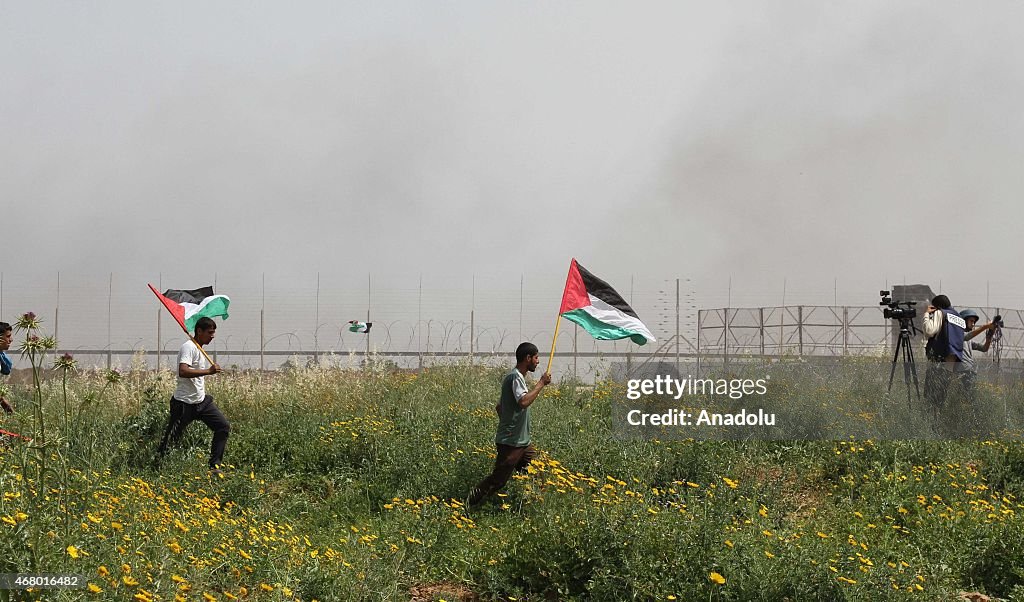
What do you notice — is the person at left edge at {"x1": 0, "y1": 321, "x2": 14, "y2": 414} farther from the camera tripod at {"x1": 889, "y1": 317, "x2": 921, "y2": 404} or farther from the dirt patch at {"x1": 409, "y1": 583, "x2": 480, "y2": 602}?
the camera tripod at {"x1": 889, "y1": 317, "x2": 921, "y2": 404}

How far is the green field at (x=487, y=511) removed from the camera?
17.0 ft

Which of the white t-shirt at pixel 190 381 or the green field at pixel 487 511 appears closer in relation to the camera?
the green field at pixel 487 511

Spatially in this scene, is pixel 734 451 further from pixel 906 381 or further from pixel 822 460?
pixel 906 381

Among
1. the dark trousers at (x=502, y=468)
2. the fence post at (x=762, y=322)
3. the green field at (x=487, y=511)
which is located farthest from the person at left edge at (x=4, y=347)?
the fence post at (x=762, y=322)

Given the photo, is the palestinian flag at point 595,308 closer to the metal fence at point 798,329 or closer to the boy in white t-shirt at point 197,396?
the boy in white t-shirt at point 197,396

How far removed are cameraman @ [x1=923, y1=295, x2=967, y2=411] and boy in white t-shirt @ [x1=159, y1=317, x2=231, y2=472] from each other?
334 inches

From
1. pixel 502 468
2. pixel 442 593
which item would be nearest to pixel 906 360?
pixel 502 468

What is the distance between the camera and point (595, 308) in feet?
31.0

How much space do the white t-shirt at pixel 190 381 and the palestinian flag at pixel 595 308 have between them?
12.9 feet

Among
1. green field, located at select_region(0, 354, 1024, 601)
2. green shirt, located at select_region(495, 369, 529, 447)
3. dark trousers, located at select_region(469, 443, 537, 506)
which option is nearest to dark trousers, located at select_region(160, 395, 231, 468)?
green field, located at select_region(0, 354, 1024, 601)

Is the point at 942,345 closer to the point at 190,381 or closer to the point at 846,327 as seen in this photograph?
the point at 190,381

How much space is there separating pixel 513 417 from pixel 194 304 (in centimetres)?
555

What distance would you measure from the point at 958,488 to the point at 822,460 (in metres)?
1.40

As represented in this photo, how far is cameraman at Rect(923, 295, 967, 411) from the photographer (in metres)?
11.6
